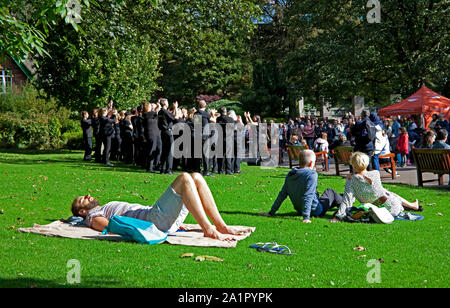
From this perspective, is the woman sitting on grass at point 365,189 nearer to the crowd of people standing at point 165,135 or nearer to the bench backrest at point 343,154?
the crowd of people standing at point 165,135

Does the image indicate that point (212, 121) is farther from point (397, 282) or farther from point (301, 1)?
point (301, 1)

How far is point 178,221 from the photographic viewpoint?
6676mm

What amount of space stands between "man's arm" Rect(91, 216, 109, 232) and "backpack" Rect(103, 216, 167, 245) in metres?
0.30

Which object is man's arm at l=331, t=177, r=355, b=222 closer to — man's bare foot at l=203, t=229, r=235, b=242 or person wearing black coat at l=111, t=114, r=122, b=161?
man's bare foot at l=203, t=229, r=235, b=242

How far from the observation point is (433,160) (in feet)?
44.1

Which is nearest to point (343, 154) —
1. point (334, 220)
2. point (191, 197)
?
point (334, 220)

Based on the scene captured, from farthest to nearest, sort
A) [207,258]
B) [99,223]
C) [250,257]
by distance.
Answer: [99,223], [250,257], [207,258]

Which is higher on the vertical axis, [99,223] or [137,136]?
[137,136]

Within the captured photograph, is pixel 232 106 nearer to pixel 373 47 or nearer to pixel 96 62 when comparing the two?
pixel 373 47

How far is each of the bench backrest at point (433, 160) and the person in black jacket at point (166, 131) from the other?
7.33 m

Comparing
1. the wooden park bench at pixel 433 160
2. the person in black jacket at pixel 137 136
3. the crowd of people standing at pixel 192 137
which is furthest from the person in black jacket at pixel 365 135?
the person in black jacket at pixel 137 136

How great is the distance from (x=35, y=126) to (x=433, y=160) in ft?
84.5

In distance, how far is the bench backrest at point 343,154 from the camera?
1683 centimetres

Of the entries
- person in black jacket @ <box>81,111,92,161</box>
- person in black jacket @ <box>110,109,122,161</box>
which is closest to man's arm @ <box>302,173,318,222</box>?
person in black jacket @ <box>110,109,122,161</box>
